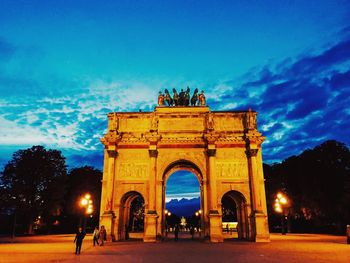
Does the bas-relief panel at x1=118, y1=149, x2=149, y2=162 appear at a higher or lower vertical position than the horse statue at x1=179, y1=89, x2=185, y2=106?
lower

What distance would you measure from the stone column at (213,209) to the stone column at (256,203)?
3.14 meters

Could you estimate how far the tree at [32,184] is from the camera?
123 ft

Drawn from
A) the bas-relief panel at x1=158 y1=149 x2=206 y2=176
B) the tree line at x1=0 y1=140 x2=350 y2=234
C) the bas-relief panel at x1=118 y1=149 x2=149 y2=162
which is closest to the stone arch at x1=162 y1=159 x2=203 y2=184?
the bas-relief panel at x1=158 y1=149 x2=206 y2=176

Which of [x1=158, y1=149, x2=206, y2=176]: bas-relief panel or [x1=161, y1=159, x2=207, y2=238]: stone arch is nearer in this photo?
[x1=161, y1=159, x2=207, y2=238]: stone arch

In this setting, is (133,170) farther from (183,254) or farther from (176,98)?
(183,254)

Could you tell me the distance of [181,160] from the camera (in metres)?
29.3

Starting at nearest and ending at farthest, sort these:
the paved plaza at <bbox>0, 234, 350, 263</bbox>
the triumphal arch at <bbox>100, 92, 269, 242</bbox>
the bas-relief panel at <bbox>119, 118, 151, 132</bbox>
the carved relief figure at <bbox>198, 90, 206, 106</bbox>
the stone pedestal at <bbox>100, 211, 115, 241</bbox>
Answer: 1. the paved plaza at <bbox>0, 234, 350, 263</bbox>
2. the stone pedestal at <bbox>100, 211, 115, 241</bbox>
3. the triumphal arch at <bbox>100, 92, 269, 242</bbox>
4. the bas-relief panel at <bbox>119, 118, 151, 132</bbox>
5. the carved relief figure at <bbox>198, 90, 206, 106</bbox>

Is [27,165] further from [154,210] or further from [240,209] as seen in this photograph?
[240,209]

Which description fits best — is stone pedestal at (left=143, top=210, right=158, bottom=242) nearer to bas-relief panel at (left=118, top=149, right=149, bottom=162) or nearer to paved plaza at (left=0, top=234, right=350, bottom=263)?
bas-relief panel at (left=118, top=149, right=149, bottom=162)

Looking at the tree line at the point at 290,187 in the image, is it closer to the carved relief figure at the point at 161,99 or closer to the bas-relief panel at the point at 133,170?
the bas-relief panel at the point at 133,170

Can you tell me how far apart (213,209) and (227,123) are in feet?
29.7

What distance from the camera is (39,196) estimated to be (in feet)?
131

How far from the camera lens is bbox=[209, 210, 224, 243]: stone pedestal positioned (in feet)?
82.9

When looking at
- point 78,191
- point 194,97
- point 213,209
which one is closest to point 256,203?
point 213,209
